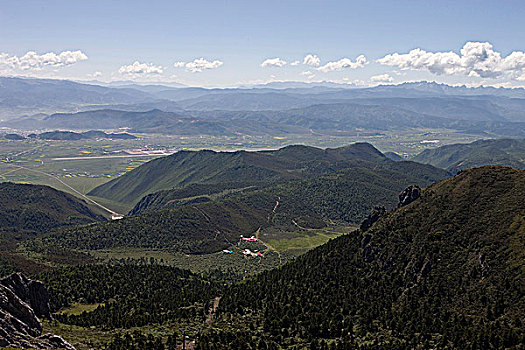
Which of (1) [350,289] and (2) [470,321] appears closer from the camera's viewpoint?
(2) [470,321]

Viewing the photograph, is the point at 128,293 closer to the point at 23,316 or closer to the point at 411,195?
the point at 23,316

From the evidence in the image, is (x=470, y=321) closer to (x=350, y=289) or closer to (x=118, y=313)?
(x=350, y=289)

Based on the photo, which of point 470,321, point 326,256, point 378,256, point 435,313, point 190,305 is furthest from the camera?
point 326,256

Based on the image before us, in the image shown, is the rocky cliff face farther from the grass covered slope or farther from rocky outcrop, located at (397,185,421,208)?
rocky outcrop, located at (397,185,421,208)

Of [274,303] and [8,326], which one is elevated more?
[8,326]

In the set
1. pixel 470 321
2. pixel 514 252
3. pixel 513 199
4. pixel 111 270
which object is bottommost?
pixel 111 270

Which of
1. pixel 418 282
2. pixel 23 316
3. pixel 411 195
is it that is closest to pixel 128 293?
pixel 23 316

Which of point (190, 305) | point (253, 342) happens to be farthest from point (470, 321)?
point (190, 305)
